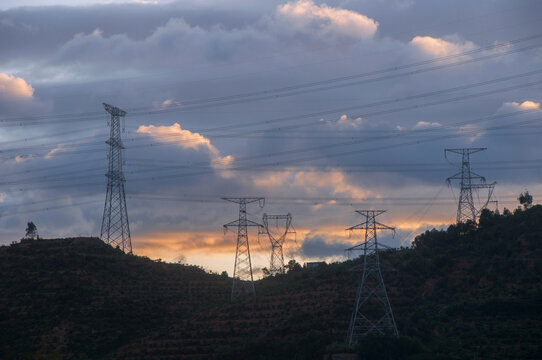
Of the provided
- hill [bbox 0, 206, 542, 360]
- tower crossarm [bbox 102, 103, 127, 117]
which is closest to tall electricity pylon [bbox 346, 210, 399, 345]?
hill [bbox 0, 206, 542, 360]

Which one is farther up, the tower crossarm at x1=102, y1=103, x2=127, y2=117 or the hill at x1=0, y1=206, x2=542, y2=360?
the tower crossarm at x1=102, y1=103, x2=127, y2=117

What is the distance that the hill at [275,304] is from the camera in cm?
8494

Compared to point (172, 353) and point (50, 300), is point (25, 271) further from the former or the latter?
point (172, 353)

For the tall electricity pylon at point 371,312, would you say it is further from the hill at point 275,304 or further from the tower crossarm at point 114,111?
the tower crossarm at point 114,111

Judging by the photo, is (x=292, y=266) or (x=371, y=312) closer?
(x=371, y=312)

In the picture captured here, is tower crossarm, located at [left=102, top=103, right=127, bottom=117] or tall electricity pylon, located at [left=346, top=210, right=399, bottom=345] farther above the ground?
tower crossarm, located at [left=102, top=103, right=127, bottom=117]

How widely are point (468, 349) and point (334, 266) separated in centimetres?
4566

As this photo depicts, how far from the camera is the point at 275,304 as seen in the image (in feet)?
347

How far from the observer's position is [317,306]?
101 m

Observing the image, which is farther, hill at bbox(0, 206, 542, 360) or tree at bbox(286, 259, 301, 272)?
tree at bbox(286, 259, 301, 272)

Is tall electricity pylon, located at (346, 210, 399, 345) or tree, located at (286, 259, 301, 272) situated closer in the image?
tall electricity pylon, located at (346, 210, 399, 345)

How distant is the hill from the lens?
279 ft

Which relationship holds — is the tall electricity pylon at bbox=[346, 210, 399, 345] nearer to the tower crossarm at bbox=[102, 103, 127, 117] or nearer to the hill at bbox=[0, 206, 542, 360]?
the hill at bbox=[0, 206, 542, 360]

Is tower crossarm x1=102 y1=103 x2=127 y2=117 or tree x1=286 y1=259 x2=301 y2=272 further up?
tower crossarm x1=102 y1=103 x2=127 y2=117
